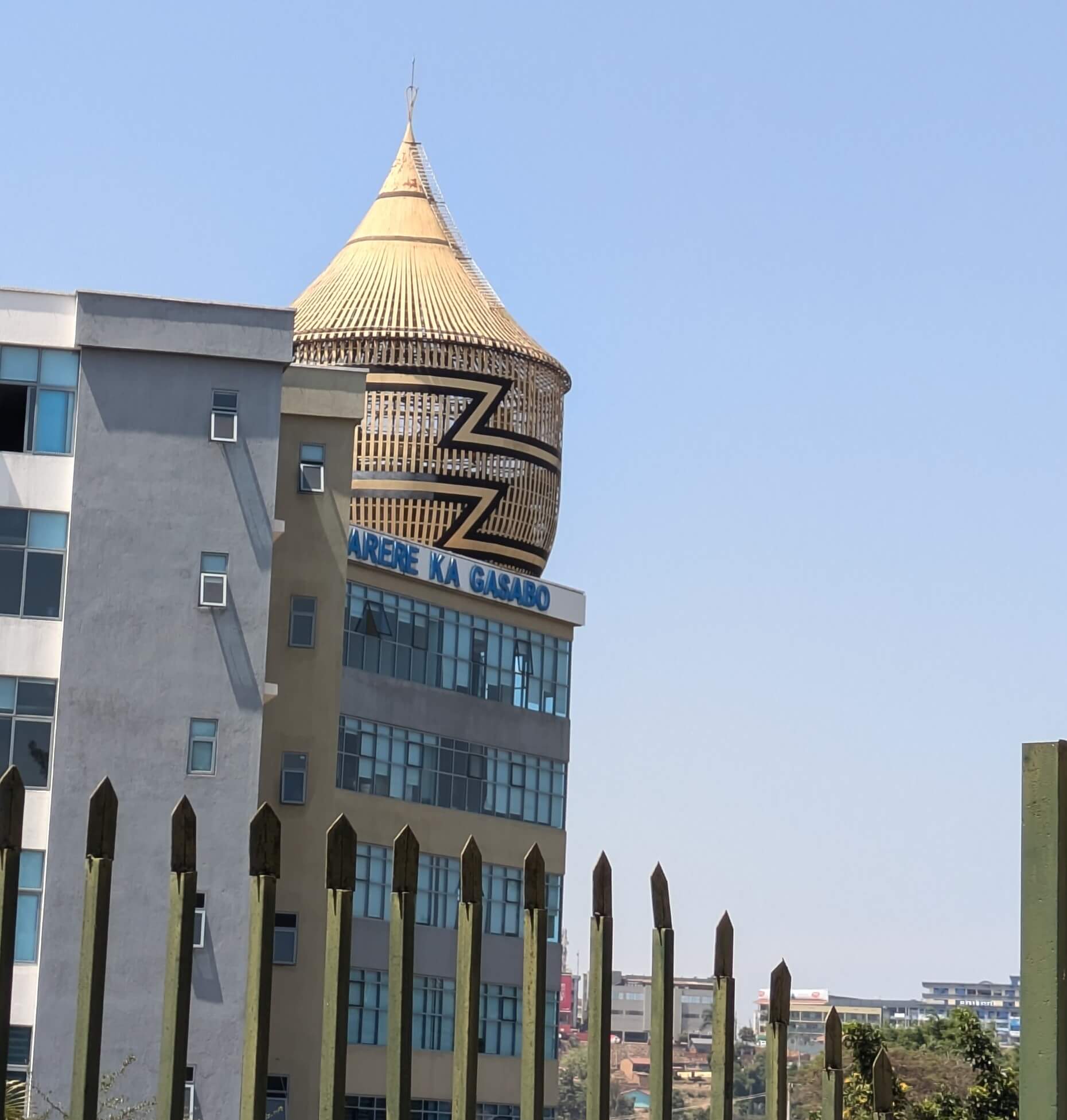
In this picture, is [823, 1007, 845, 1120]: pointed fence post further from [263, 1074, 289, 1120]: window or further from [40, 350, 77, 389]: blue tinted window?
[263, 1074, 289, 1120]: window

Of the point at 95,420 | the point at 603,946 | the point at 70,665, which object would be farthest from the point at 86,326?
the point at 603,946

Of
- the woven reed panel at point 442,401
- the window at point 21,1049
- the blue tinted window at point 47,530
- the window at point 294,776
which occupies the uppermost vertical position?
the woven reed panel at point 442,401

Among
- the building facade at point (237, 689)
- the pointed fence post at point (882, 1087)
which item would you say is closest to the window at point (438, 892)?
the building facade at point (237, 689)

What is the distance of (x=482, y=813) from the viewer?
2338 inches

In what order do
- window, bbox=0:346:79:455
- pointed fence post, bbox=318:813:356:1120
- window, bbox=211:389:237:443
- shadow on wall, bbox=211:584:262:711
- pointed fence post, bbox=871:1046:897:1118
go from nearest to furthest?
Result: 1. pointed fence post, bbox=318:813:356:1120
2. pointed fence post, bbox=871:1046:897:1118
3. window, bbox=0:346:79:455
4. shadow on wall, bbox=211:584:262:711
5. window, bbox=211:389:237:443

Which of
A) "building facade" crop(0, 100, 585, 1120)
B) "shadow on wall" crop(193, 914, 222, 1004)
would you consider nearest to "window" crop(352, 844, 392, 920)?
"building facade" crop(0, 100, 585, 1120)

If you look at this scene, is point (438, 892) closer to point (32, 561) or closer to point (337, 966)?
point (32, 561)

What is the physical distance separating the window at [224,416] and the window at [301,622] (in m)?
5.15

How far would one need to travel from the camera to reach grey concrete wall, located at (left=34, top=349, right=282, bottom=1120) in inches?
1802

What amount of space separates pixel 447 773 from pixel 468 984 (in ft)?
170

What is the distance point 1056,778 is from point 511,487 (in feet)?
209

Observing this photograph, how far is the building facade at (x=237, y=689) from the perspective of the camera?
46.7 m

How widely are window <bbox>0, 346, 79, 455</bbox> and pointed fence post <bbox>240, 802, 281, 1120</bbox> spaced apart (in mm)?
43434

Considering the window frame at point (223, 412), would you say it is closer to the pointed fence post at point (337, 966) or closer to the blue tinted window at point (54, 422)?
the blue tinted window at point (54, 422)
